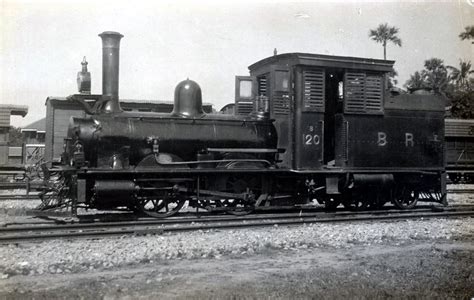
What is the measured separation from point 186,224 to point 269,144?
293 centimetres

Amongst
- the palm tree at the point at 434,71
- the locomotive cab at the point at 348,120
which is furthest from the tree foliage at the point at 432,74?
the locomotive cab at the point at 348,120

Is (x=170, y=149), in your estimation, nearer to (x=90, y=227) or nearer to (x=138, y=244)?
(x=90, y=227)

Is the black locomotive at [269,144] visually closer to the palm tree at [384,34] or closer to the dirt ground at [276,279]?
the dirt ground at [276,279]

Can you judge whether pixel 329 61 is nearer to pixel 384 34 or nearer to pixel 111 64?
pixel 111 64

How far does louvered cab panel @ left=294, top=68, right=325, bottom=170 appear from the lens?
11.1m

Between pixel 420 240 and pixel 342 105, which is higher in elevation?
pixel 342 105

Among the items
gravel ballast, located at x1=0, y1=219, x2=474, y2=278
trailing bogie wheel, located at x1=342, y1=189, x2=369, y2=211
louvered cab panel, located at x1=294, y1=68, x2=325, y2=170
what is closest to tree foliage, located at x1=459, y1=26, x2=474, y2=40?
louvered cab panel, located at x1=294, y1=68, x2=325, y2=170

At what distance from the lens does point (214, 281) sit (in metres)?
5.57

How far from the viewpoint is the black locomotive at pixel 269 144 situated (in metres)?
10.1

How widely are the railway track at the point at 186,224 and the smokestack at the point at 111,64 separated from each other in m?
2.93

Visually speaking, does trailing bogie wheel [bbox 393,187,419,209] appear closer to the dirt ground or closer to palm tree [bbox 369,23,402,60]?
the dirt ground

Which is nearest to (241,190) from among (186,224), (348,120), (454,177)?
(186,224)

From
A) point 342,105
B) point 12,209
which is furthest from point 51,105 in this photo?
point 342,105

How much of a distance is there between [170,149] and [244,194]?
1921mm
